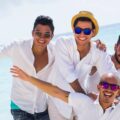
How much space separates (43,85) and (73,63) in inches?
12.4

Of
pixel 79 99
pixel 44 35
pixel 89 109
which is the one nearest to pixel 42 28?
pixel 44 35

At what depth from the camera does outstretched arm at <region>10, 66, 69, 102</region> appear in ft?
11.1

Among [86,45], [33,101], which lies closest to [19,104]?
[33,101]

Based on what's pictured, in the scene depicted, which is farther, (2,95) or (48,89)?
(2,95)

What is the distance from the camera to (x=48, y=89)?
3.41m

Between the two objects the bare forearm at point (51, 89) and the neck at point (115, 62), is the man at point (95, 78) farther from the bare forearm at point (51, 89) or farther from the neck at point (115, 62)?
the bare forearm at point (51, 89)

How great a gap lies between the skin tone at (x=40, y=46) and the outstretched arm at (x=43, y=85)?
0.29 meters

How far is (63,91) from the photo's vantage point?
337 cm

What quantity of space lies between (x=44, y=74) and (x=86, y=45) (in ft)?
1.56

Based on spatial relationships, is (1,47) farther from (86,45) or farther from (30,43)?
(86,45)

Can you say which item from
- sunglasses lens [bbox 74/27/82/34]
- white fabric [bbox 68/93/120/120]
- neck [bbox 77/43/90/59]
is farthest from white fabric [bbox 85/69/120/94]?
sunglasses lens [bbox 74/27/82/34]

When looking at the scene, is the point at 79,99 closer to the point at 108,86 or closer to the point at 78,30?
the point at 108,86

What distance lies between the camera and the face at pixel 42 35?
3.64 m

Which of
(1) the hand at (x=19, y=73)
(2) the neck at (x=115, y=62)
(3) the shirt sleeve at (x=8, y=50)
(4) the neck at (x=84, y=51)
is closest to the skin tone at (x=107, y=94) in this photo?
(4) the neck at (x=84, y=51)
